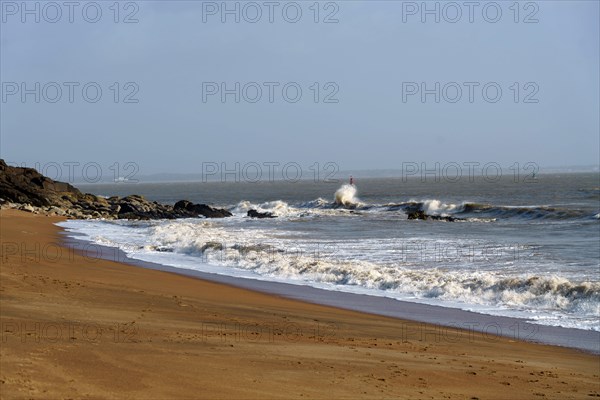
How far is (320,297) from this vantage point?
49.6ft

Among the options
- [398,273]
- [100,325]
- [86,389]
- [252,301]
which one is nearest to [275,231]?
[398,273]

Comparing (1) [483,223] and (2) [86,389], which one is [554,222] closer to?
(1) [483,223]

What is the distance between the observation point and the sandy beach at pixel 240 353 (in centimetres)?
680

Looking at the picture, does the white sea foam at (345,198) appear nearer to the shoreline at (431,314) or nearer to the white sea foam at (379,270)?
the white sea foam at (379,270)

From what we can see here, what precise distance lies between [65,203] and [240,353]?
43.7 metres

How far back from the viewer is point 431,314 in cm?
1306

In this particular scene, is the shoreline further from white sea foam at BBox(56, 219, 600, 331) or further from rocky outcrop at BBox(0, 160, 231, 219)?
rocky outcrop at BBox(0, 160, 231, 219)

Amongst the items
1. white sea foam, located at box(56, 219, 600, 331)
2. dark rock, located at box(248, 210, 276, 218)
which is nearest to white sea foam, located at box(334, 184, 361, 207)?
dark rock, located at box(248, 210, 276, 218)

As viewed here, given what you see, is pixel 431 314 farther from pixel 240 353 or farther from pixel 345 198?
pixel 345 198

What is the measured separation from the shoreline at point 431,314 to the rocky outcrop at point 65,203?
93.5 ft

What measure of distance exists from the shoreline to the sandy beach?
0.43 m

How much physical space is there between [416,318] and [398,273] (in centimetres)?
468

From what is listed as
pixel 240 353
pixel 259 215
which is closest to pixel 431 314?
pixel 240 353

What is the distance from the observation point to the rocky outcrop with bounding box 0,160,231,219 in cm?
4569
